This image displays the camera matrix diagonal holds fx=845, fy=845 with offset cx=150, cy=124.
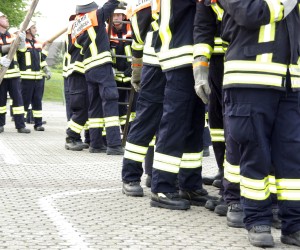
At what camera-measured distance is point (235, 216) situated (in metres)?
6.32

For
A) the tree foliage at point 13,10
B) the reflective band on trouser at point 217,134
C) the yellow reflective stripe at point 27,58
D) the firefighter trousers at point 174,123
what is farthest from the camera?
the tree foliage at point 13,10

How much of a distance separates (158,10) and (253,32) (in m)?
2.32

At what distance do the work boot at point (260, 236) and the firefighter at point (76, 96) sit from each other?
24.6 ft

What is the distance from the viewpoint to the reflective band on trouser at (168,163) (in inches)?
281

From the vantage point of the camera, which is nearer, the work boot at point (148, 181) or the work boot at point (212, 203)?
the work boot at point (212, 203)

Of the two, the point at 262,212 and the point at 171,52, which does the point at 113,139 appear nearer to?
the point at 171,52

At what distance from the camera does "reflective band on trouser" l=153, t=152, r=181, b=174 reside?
23.4 feet

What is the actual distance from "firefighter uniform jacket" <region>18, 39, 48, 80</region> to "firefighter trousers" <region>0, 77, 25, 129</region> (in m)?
0.94

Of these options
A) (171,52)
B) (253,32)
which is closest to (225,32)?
(253,32)

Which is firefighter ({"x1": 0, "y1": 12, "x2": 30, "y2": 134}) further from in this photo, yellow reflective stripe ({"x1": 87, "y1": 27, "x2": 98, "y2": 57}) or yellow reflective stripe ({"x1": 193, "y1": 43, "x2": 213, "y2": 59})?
yellow reflective stripe ({"x1": 193, "y1": 43, "x2": 213, "y2": 59})

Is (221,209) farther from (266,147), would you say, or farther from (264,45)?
(264,45)

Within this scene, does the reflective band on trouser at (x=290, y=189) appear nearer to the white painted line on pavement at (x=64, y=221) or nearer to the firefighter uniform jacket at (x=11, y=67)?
the white painted line on pavement at (x=64, y=221)

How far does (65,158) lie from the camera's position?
11578 mm

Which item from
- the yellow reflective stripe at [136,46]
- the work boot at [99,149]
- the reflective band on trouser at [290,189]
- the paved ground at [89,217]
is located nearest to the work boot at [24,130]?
the work boot at [99,149]
